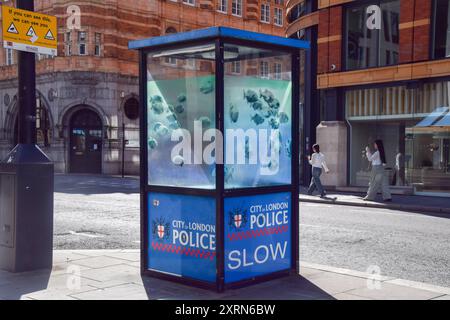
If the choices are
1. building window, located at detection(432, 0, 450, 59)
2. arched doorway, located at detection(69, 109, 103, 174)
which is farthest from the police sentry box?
Answer: arched doorway, located at detection(69, 109, 103, 174)

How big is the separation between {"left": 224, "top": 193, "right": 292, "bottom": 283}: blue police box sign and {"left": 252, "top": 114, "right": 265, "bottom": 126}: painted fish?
808 millimetres

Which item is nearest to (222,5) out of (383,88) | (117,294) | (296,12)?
(296,12)

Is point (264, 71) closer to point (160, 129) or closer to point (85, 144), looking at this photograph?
point (160, 129)

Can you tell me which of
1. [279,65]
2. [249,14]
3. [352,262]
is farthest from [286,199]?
[249,14]

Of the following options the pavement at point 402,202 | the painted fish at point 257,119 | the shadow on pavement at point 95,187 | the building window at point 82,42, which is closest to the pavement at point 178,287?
the painted fish at point 257,119

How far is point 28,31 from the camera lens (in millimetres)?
6844

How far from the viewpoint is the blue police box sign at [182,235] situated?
5719 mm

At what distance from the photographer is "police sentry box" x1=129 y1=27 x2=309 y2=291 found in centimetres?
568

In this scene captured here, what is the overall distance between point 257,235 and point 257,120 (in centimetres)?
125

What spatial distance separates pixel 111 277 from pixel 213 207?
60.8 inches

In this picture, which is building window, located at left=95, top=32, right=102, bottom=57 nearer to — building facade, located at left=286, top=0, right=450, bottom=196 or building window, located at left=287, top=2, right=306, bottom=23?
building window, located at left=287, top=2, right=306, bottom=23

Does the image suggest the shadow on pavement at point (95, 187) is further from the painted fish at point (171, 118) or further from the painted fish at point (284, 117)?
the painted fish at point (284, 117)

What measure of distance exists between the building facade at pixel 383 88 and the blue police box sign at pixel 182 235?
1509 cm
